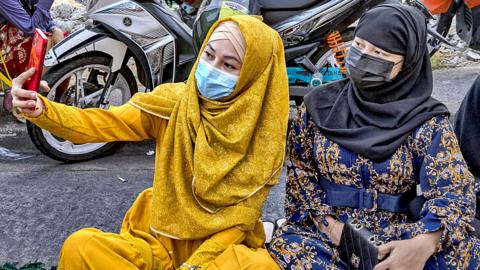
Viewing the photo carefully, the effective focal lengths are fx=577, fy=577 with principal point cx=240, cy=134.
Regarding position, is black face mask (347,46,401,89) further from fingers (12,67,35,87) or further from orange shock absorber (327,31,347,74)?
orange shock absorber (327,31,347,74)

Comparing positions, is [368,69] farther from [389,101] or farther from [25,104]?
[25,104]

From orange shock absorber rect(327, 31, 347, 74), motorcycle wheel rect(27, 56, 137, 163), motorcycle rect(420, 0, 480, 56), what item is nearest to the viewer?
motorcycle wheel rect(27, 56, 137, 163)

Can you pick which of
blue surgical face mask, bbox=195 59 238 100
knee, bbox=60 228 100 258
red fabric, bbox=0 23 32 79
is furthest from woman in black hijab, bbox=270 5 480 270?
red fabric, bbox=0 23 32 79

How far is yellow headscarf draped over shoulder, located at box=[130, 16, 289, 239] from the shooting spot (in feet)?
6.24

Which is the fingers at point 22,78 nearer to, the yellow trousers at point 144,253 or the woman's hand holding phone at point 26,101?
the woman's hand holding phone at point 26,101

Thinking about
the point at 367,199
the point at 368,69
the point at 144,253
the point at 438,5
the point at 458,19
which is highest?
the point at 368,69

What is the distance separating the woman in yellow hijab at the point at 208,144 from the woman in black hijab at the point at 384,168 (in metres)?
0.16

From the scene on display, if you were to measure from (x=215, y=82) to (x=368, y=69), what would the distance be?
510 millimetres

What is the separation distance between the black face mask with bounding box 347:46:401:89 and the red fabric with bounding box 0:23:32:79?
10.0ft

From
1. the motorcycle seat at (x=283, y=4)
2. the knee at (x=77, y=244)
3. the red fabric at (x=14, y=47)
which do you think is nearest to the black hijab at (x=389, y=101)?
the knee at (x=77, y=244)

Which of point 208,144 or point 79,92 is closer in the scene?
point 208,144

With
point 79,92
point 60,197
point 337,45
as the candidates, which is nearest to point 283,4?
point 337,45

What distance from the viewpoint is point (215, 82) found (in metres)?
1.90

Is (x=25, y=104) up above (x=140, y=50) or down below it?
above
